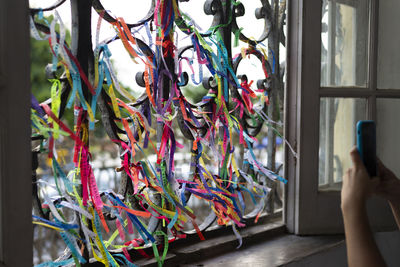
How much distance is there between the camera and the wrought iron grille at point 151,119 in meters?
1.08

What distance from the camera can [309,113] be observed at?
5.33 ft

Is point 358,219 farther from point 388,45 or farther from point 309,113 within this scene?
point 388,45

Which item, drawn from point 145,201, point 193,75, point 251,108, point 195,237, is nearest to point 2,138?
point 145,201

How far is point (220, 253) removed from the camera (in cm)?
148

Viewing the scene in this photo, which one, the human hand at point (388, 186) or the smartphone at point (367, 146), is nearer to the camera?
the smartphone at point (367, 146)

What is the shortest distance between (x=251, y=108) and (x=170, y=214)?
1.71 feet

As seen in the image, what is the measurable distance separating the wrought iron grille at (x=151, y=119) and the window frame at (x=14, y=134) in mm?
87

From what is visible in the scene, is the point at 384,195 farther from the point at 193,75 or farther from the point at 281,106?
the point at 281,106

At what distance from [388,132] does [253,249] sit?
2.28 feet

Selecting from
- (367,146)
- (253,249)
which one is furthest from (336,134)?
(367,146)

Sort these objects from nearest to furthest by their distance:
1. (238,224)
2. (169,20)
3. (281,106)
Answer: (169,20)
(238,224)
(281,106)

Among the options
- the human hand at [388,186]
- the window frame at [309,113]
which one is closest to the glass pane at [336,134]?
the window frame at [309,113]

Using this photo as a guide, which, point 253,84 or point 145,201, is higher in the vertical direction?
point 253,84

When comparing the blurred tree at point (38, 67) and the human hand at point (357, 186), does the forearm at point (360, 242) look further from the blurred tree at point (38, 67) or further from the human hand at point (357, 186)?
the blurred tree at point (38, 67)
